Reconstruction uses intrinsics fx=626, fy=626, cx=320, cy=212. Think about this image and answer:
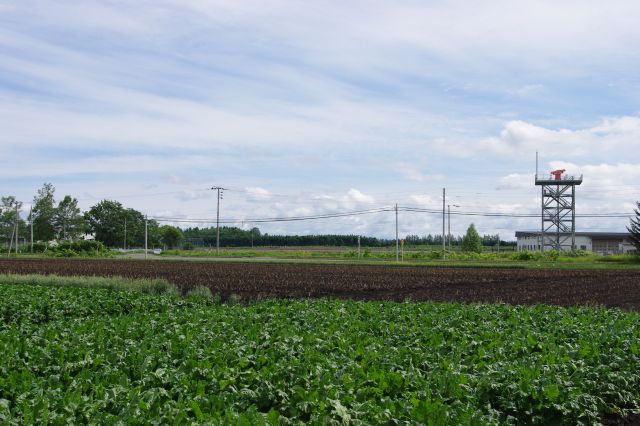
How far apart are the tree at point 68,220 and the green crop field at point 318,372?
362 feet

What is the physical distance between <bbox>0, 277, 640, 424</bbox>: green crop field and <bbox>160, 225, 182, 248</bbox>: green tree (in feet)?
476

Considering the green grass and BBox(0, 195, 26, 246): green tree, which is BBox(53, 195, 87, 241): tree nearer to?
BBox(0, 195, 26, 246): green tree

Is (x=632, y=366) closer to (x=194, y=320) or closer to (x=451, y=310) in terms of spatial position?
(x=451, y=310)

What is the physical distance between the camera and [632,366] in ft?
36.1

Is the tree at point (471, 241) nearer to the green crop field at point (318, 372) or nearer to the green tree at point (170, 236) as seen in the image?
the green tree at point (170, 236)

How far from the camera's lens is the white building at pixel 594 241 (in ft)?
382

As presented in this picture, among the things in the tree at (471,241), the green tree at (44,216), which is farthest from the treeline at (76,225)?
the tree at (471,241)

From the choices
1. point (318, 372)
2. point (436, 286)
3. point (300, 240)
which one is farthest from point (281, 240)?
point (318, 372)

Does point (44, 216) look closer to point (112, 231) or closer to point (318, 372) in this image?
point (112, 231)

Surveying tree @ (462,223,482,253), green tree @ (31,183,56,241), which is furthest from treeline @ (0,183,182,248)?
tree @ (462,223,482,253)

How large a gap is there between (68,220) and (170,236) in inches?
1648

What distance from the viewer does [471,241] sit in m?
108

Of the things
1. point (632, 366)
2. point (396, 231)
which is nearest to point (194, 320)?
point (632, 366)

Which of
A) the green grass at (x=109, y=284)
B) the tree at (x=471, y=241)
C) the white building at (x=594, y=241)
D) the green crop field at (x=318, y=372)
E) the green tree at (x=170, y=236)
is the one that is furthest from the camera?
the green tree at (x=170, y=236)
